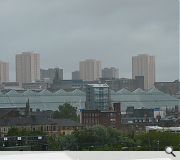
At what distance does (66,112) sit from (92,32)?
2.58ft

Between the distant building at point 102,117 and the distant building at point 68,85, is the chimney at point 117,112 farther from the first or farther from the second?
the distant building at point 68,85

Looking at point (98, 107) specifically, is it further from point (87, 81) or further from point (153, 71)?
point (153, 71)

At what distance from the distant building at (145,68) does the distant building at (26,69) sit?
842 mm

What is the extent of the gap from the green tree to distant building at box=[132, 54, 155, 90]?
672 millimetres

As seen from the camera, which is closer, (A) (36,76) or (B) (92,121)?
(A) (36,76)

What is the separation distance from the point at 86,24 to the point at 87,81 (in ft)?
1.62

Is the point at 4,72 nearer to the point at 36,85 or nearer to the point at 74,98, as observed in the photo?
the point at 36,85

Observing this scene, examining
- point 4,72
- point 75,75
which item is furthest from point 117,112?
point 4,72

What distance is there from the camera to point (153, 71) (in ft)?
11.6

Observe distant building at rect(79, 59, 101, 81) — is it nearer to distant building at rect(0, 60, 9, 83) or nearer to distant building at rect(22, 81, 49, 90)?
distant building at rect(22, 81, 49, 90)

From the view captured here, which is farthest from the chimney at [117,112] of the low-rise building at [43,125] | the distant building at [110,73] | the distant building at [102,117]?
the low-rise building at [43,125]

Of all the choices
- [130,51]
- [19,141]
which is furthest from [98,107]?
[19,141]

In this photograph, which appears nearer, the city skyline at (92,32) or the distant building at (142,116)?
the city skyline at (92,32)

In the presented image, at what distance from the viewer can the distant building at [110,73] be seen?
3552 mm
